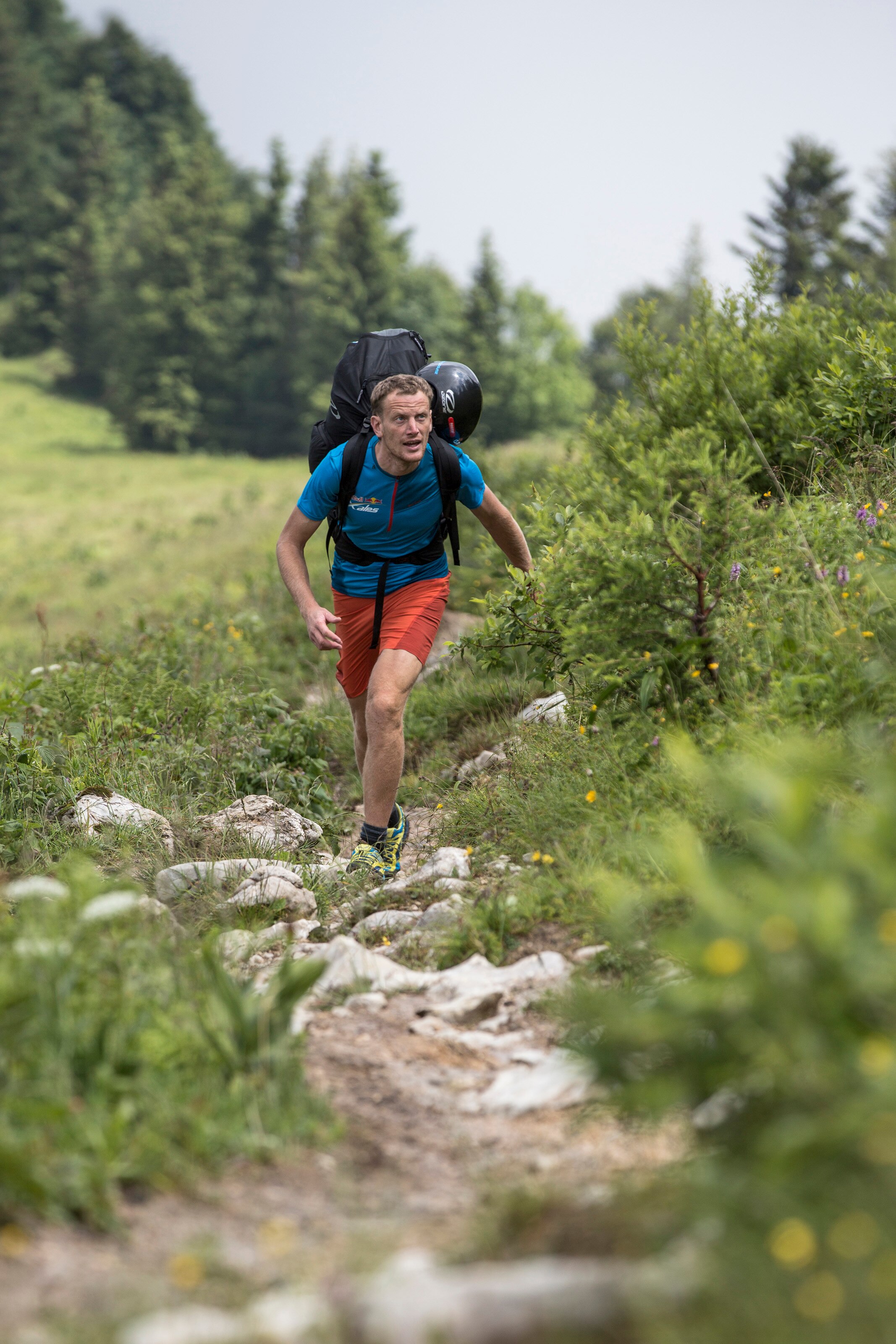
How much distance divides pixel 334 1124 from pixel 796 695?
2.10 meters

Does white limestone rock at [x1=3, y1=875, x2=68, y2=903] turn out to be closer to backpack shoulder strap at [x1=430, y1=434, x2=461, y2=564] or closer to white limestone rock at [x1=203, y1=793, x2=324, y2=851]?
white limestone rock at [x1=203, y1=793, x2=324, y2=851]

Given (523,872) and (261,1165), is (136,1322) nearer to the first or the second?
(261,1165)

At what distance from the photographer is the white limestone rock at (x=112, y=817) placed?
523 cm

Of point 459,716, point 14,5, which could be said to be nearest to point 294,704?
point 459,716

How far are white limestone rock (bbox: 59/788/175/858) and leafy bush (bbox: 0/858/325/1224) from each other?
2.40 m

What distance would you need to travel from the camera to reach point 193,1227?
2104 millimetres

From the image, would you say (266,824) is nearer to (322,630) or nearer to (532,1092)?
(322,630)

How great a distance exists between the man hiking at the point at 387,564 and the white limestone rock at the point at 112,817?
3.58 feet

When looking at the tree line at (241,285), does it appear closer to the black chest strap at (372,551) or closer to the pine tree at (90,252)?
the pine tree at (90,252)

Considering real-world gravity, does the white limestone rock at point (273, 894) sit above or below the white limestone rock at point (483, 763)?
below

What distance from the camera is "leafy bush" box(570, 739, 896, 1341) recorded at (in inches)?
62.1

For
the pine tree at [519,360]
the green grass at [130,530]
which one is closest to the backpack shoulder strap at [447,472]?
the green grass at [130,530]

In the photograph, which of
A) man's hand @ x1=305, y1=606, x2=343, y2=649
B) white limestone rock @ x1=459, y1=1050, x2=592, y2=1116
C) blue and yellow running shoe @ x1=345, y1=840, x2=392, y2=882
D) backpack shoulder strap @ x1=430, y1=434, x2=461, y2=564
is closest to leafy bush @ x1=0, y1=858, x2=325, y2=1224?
white limestone rock @ x1=459, y1=1050, x2=592, y2=1116

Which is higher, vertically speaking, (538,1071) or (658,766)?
(658,766)
